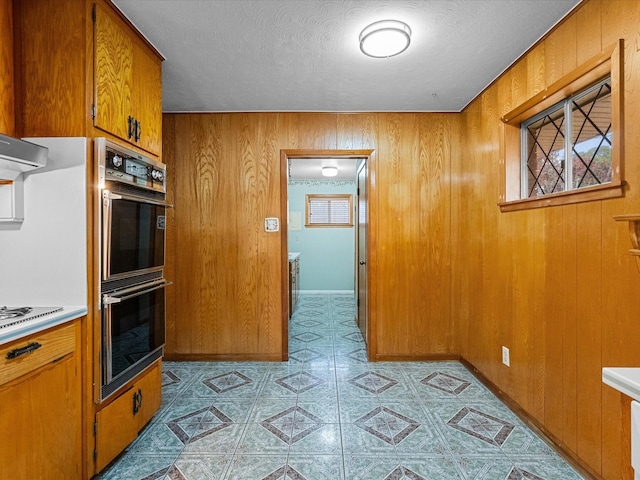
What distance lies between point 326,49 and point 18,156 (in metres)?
1.67

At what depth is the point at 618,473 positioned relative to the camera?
1.42 meters

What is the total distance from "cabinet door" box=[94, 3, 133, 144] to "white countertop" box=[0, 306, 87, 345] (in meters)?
0.87

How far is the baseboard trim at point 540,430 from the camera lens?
5.27 ft

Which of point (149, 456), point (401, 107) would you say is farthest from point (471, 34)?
point (149, 456)

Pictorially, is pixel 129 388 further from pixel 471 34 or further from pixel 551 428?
pixel 471 34

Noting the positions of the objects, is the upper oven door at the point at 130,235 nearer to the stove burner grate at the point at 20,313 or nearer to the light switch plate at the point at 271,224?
the stove burner grate at the point at 20,313

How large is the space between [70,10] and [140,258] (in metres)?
1.21

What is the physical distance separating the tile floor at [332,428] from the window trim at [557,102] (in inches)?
55.2

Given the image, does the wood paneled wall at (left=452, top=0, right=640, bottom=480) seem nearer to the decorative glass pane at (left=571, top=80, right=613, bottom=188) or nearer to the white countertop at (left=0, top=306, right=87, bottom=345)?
the decorative glass pane at (left=571, top=80, right=613, bottom=188)

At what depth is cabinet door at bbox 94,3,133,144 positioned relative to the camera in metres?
1.55

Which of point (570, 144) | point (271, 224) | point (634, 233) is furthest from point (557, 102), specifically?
point (271, 224)

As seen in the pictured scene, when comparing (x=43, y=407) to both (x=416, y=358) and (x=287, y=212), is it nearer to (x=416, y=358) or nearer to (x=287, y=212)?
(x=287, y=212)

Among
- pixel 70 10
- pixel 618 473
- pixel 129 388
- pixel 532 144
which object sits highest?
pixel 70 10

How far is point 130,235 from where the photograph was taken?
1.71m
